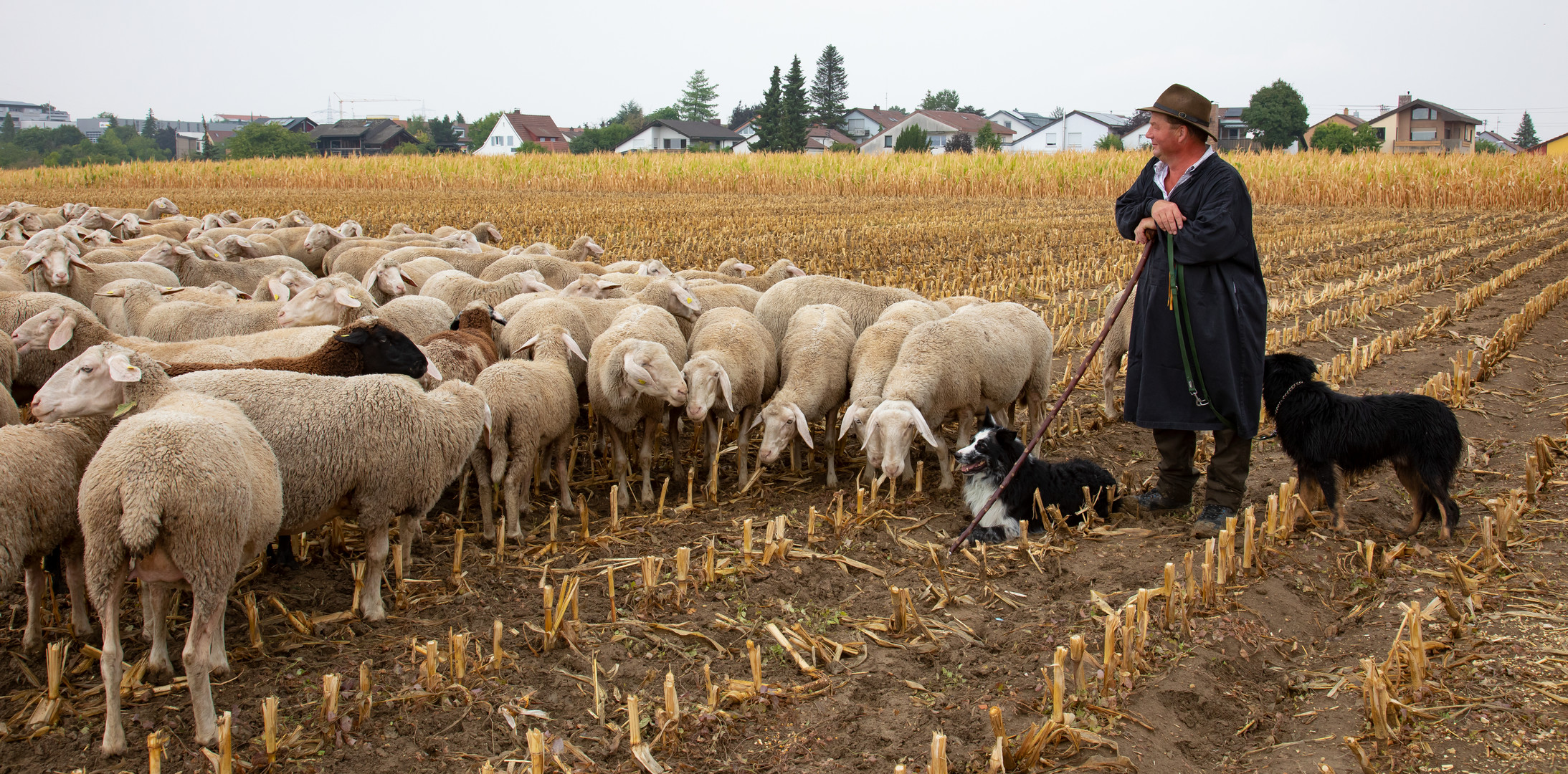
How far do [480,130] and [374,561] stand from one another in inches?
4114

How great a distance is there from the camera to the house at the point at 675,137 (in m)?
88.1

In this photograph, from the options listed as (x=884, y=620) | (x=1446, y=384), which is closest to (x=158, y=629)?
(x=884, y=620)

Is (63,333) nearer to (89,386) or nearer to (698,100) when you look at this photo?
(89,386)

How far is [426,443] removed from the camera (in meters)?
4.84

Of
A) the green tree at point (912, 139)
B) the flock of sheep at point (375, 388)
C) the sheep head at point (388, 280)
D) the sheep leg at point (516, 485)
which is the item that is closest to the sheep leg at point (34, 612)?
the flock of sheep at point (375, 388)

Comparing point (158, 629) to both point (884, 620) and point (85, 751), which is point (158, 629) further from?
point (884, 620)

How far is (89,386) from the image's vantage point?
4.41m

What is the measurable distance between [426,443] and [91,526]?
1520 mm

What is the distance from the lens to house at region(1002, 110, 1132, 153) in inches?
3359

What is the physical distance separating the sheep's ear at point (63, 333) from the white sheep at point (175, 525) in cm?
231

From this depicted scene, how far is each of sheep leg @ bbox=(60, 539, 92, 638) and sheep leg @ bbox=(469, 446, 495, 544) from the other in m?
1.87

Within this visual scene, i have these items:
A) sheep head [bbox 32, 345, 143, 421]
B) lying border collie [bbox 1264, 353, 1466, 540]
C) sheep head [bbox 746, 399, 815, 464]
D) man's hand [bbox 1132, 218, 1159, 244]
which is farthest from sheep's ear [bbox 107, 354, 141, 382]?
lying border collie [bbox 1264, 353, 1466, 540]

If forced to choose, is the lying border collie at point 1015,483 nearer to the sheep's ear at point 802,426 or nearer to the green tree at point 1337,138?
the sheep's ear at point 802,426

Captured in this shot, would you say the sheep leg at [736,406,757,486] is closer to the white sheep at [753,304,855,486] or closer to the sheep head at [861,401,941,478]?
the white sheep at [753,304,855,486]
